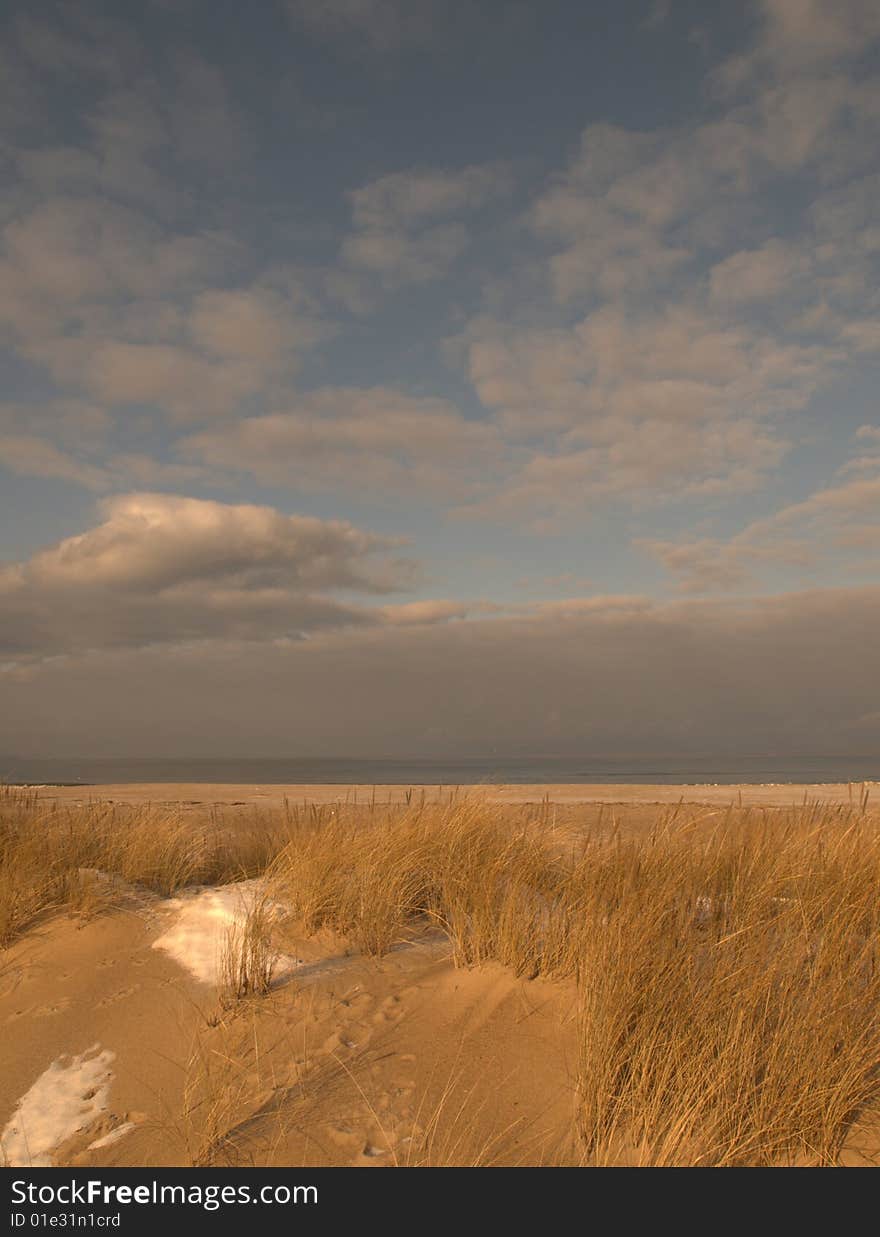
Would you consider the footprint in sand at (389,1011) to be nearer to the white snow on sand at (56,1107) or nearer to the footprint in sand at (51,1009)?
the white snow on sand at (56,1107)

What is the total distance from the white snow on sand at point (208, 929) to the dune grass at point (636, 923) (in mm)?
191

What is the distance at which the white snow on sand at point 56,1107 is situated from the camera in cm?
355

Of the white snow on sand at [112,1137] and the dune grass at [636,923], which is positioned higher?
the dune grass at [636,923]

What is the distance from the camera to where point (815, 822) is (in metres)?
6.98

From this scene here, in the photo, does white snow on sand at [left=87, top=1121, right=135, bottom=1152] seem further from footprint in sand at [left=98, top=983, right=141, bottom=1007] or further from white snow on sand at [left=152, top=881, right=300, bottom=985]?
footprint in sand at [left=98, top=983, right=141, bottom=1007]

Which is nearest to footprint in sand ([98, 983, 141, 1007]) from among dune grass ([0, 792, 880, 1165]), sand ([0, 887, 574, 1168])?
sand ([0, 887, 574, 1168])

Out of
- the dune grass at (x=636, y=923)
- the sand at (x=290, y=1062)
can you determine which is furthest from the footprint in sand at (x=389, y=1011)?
the dune grass at (x=636, y=923)

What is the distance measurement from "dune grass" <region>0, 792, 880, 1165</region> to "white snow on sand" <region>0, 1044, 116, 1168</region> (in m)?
0.74

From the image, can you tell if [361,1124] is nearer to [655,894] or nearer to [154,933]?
[655,894]

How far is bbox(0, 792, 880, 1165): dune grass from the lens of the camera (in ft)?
9.62

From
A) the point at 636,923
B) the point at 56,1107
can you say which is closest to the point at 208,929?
the point at 56,1107

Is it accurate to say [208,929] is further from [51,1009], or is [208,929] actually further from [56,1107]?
[56,1107]

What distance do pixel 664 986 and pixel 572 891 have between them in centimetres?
168
